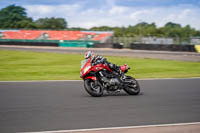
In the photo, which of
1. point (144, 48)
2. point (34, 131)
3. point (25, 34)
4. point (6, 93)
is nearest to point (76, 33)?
point (25, 34)

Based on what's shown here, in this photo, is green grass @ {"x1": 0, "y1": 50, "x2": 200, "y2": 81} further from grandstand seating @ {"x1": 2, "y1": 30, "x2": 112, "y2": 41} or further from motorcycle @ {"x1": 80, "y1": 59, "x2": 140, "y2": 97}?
grandstand seating @ {"x1": 2, "y1": 30, "x2": 112, "y2": 41}

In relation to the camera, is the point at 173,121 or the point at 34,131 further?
the point at 173,121

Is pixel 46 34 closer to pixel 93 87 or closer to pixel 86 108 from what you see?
pixel 93 87

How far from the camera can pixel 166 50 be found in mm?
35625

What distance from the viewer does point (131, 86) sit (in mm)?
8625

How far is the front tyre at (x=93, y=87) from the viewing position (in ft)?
26.7

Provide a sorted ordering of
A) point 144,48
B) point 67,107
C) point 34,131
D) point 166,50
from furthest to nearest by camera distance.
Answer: point 144,48 → point 166,50 → point 67,107 → point 34,131

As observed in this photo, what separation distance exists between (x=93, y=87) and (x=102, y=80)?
1.00 ft

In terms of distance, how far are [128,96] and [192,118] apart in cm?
262

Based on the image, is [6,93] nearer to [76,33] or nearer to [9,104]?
[9,104]

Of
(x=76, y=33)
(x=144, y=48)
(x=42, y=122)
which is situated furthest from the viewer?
(x=76, y=33)

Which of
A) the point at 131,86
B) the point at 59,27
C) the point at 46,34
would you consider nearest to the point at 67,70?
the point at 131,86

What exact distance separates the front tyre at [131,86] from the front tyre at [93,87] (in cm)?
76

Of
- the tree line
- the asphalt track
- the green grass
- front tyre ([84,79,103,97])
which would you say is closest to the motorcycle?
front tyre ([84,79,103,97])
